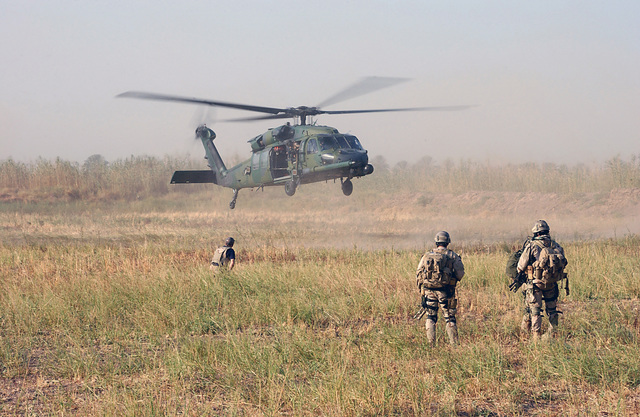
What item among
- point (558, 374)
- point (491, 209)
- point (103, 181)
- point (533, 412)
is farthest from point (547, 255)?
point (103, 181)

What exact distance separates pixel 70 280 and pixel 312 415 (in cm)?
727

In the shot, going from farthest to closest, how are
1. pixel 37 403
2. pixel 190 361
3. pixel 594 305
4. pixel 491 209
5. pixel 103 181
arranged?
pixel 103 181, pixel 491 209, pixel 594 305, pixel 190 361, pixel 37 403

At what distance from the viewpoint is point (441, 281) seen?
7.14 meters

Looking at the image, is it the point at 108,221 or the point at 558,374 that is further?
the point at 108,221

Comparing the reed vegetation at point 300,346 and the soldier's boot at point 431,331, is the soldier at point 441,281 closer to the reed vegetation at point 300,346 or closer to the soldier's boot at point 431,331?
the soldier's boot at point 431,331

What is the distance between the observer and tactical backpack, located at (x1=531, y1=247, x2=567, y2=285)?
23.8ft

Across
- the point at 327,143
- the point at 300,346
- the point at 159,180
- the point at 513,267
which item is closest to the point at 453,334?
the point at 513,267

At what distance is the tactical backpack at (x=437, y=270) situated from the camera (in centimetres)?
711

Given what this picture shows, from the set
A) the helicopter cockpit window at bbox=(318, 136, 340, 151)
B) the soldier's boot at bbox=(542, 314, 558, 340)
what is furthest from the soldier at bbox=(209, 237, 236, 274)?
the helicopter cockpit window at bbox=(318, 136, 340, 151)

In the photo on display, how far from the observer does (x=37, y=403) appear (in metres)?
5.54

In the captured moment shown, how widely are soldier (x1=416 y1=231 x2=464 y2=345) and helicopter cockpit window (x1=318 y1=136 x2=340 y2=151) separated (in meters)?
9.78

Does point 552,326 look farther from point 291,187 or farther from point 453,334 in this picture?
point 291,187

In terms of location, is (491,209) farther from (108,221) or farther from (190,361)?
(190,361)

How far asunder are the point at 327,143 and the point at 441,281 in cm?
1015
